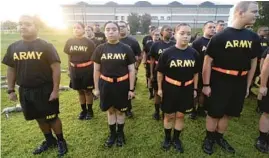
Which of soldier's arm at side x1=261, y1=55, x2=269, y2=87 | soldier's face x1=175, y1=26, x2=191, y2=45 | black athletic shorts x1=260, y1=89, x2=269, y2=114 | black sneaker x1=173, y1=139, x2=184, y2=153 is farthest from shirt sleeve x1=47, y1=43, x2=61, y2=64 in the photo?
black athletic shorts x1=260, y1=89, x2=269, y2=114

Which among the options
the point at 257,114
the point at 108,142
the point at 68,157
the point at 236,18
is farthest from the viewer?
the point at 257,114

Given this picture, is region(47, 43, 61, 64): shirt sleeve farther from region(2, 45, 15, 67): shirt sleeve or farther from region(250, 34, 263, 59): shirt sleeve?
region(250, 34, 263, 59): shirt sleeve

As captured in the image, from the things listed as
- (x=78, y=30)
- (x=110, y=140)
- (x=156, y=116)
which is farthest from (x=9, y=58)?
(x=156, y=116)

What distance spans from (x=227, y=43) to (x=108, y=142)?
2705mm

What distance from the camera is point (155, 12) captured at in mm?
77000

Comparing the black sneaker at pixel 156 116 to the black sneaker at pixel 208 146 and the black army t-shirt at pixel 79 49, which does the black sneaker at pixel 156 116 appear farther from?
the black army t-shirt at pixel 79 49

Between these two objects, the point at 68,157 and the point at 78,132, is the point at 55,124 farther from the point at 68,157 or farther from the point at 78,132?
the point at 78,132

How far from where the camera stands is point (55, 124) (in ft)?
12.5

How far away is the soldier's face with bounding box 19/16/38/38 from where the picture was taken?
3.27 meters

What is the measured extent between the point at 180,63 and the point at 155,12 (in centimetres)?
7753

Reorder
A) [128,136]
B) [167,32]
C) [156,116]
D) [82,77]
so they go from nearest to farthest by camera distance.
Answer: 1. [128,136]
2. [167,32]
3. [82,77]
4. [156,116]

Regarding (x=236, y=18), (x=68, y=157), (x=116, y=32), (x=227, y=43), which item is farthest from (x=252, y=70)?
(x=68, y=157)

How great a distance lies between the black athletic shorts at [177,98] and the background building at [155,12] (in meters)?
73.2

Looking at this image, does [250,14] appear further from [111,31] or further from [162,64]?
[111,31]
